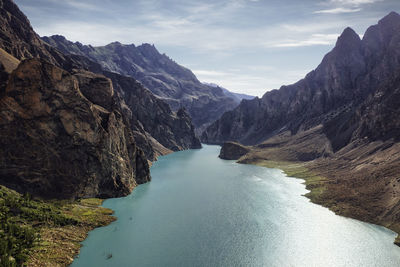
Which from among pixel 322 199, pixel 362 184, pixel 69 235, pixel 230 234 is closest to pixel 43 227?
pixel 69 235

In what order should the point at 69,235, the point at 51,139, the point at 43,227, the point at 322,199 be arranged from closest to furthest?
the point at 43,227 → the point at 69,235 → the point at 51,139 → the point at 322,199

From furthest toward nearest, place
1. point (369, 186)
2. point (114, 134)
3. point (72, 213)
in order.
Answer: point (114, 134) < point (369, 186) < point (72, 213)

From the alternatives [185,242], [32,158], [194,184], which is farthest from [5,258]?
[194,184]

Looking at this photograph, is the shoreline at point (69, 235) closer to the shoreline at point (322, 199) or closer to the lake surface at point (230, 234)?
the lake surface at point (230, 234)

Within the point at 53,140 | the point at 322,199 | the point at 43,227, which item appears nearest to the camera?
the point at 43,227

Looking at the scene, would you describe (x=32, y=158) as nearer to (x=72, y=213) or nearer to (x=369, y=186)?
(x=72, y=213)

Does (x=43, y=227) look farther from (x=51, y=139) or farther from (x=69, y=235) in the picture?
(x=51, y=139)
